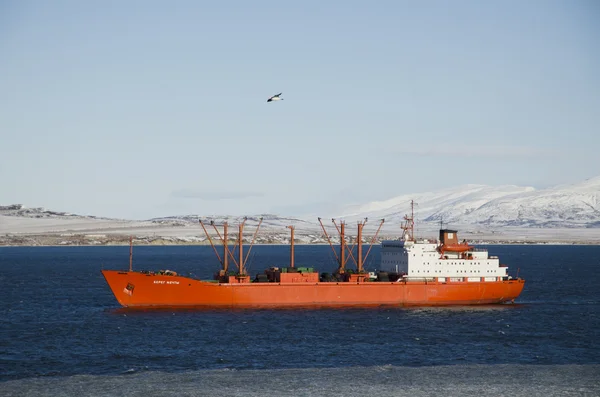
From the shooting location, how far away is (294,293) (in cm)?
6931

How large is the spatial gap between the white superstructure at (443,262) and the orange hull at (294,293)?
107cm

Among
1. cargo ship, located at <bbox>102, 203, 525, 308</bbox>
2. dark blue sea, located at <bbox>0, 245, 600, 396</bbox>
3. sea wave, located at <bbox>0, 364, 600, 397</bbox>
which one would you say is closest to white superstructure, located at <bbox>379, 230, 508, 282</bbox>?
cargo ship, located at <bbox>102, 203, 525, 308</bbox>

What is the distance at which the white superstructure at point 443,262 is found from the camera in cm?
7375

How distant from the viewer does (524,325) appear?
2386 inches

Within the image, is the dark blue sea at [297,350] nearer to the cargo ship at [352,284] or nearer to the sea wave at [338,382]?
the sea wave at [338,382]

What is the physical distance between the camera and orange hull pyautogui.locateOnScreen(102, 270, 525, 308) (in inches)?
2645

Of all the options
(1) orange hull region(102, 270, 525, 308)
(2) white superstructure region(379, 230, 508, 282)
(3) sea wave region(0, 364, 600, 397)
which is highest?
(2) white superstructure region(379, 230, 508, 282)

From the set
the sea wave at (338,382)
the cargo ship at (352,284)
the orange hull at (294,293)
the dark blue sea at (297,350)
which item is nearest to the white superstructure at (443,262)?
the cargo ship at (352,284)

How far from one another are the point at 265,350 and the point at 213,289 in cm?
2031

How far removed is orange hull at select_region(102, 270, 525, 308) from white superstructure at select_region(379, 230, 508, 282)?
3.51 feet

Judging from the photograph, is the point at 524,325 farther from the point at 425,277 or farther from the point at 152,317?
the point at 152,317

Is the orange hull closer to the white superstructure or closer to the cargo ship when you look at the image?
the cargo ship

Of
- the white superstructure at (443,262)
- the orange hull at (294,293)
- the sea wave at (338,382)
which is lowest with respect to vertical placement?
the sea wave at (338,382)

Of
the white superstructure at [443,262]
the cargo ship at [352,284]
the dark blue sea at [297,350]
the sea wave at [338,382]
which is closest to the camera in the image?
the sea wave at [338,382]
